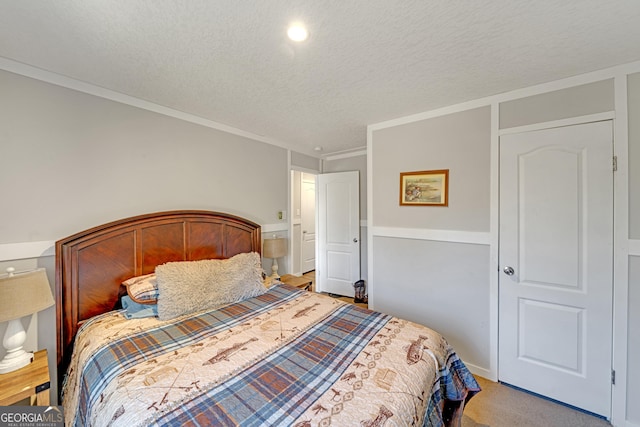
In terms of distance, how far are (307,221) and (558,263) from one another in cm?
415

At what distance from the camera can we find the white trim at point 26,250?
1500mm

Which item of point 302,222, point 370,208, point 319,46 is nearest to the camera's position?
point 319,46

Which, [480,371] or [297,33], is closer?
[297,33]

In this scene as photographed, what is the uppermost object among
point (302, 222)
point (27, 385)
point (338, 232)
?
point (302, 222)

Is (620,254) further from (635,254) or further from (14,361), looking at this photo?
(14,361)

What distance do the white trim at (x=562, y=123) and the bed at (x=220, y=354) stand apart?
172 centimetres

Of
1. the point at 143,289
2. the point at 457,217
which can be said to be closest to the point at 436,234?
the point at 457,217

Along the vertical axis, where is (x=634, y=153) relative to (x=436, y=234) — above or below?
above

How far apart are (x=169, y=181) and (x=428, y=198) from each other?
97.2 inches

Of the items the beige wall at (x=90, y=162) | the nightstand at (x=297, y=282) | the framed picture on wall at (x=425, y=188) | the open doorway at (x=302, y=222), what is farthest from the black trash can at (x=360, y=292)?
the beige wall at (x=90, y=162)

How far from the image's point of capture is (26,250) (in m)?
1.56


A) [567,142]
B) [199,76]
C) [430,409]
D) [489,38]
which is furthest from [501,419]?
[199,76]

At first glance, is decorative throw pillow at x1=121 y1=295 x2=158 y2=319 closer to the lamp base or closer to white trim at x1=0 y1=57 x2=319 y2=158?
the lamp base

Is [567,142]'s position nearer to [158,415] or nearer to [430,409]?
[430,409]
